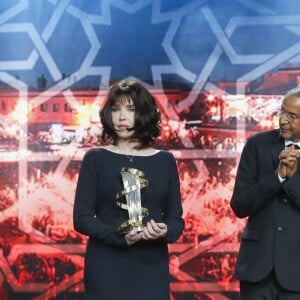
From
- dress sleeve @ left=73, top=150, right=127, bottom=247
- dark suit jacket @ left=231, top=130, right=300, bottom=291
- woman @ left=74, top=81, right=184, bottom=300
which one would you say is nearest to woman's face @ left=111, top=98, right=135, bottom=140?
woman @ left=74, top=81, right=184, bottom=300

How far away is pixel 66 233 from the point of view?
3.97 meters

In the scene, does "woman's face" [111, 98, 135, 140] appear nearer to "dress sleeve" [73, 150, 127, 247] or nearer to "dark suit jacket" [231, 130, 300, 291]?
"dress sleeve" [73, 150, 127, 247]

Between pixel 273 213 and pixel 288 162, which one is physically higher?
pixel 288 162

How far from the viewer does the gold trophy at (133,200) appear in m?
2.12

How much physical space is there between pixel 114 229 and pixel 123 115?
1.28 ft

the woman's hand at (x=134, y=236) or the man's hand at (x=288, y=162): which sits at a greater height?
the man's hand at (x=288, y=162)

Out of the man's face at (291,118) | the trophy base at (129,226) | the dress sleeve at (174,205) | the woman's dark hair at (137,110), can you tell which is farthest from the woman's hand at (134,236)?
the man's face at (291,118)

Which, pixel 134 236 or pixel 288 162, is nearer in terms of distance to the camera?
pixel 134 236

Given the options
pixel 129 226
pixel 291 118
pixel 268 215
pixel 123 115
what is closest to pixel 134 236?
pixel 129 226

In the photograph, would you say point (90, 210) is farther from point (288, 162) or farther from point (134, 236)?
point (288, 162)

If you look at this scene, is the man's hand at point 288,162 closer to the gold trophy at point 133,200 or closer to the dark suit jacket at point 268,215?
the dark suit jacket at point 268,215

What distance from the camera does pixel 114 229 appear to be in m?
2.18

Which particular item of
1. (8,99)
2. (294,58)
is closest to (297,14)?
(294,58)

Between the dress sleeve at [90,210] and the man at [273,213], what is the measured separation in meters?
0.54
